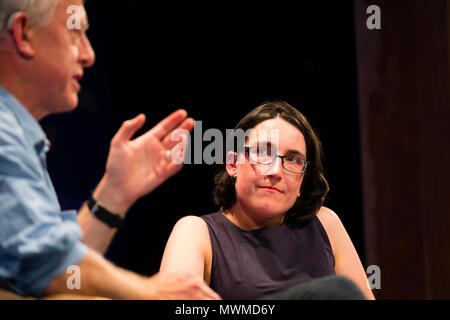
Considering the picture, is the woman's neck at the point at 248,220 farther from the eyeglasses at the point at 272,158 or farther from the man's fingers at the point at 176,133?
the man's fingers at the point at 176,133

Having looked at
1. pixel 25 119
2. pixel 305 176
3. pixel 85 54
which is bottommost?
pixel 305 176

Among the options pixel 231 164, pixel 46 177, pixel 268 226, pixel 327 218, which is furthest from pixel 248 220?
pixel 46 177

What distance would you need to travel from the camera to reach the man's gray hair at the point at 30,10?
100 cm

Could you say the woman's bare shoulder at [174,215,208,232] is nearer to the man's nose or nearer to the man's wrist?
the man's wrist

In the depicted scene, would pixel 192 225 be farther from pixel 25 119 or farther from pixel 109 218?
pixel 25 119

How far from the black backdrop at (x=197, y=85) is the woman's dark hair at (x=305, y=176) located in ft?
1.51

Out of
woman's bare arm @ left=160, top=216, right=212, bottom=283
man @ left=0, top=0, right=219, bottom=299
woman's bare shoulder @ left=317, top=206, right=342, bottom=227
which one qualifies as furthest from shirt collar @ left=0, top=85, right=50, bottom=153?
woman's bare shoulder @ left=317, top=206, right=342, bottom=227

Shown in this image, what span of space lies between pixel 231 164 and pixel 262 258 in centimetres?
32

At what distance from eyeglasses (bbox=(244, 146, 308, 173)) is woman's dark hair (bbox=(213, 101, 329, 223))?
10 cm

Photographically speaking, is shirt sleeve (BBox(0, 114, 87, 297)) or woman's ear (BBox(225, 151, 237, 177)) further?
woman's ear (BBox(225, 151, 237, 177))

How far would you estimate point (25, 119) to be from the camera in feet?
3.31

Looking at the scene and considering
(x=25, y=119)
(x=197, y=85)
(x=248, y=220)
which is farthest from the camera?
(x=197, y=85)

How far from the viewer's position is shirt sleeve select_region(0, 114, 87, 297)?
33.8 inches

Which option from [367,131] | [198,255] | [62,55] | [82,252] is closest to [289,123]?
[198,255]
